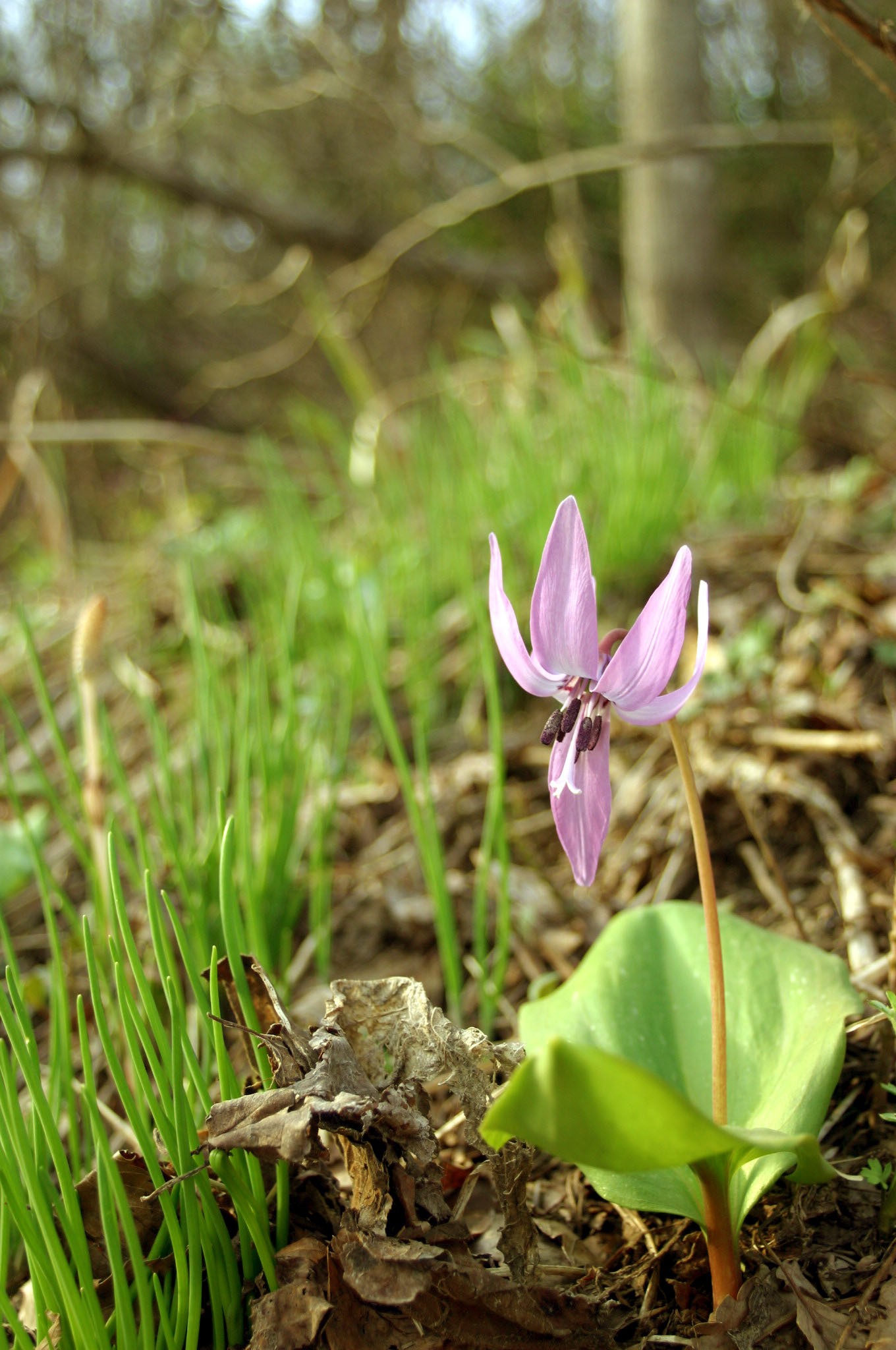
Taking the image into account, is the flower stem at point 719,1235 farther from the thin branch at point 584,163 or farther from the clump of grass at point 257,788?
the thin branch at point 584,163

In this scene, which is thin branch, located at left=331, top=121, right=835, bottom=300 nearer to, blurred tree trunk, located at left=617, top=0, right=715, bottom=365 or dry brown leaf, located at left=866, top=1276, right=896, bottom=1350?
blurred tree trunk, located at left=617, top=0, right=715, bottom=365

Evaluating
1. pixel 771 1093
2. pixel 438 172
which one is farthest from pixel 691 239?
pixel 771 1093

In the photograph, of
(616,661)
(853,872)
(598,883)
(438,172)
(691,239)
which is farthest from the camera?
(438,172)

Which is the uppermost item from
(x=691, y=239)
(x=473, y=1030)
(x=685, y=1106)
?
(x=691, y=239)

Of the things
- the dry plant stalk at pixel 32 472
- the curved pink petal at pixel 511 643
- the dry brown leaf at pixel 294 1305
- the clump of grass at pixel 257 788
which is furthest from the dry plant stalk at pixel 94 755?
the dry plant stalk at pixel 32 472

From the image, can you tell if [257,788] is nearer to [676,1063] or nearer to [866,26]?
Result: [676,1063]

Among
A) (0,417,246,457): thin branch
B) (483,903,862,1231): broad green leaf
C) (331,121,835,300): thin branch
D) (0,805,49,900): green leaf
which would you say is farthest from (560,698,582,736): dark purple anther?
(0,417,246,457): thin branch

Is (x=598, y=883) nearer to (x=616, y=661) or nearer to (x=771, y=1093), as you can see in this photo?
(x=771, y=1093)

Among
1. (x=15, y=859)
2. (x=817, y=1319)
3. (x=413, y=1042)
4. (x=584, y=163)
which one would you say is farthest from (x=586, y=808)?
(x=584, y=163)
